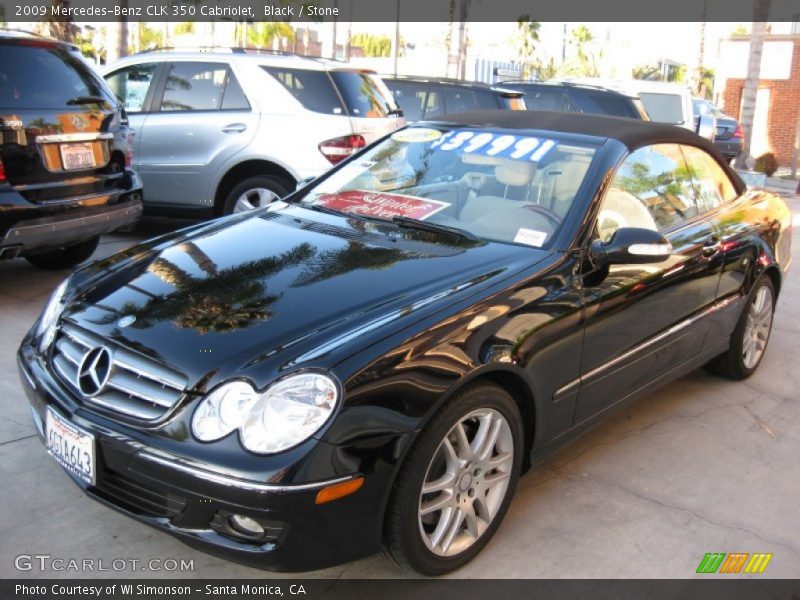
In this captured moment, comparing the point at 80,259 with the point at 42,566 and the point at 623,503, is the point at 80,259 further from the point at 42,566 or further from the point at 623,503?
the point at 623,503

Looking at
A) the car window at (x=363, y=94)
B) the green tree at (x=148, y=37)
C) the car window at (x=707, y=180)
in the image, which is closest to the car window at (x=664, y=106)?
the car window at (x=363, y=94)

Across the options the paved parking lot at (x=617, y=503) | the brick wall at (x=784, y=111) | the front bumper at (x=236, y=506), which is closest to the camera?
the front bumper at (x=236, y=506)

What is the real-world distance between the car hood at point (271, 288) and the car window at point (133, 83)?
439 centimetres

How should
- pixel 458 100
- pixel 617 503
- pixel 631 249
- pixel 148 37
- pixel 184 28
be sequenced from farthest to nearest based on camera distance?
pixel 148 37, pixel 184 28, pixel 458 100, pixel 617 503, pixel 631 249

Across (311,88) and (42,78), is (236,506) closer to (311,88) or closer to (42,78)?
(42,78)

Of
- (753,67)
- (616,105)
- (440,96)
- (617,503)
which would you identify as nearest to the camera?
(617,503)

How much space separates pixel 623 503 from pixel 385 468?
1454 millimetres

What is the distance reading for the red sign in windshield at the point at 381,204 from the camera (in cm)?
395

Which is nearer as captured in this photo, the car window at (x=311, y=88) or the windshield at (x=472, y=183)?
the windshield at (x=472, y=183)

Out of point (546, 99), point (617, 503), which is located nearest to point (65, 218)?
point (617, 503)

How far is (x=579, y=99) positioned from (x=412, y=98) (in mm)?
2574

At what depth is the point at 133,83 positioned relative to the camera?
792cm

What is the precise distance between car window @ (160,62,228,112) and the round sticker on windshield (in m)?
3.48

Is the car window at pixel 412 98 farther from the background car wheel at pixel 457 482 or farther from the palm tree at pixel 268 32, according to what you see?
the palm tree at pixel 268 32
